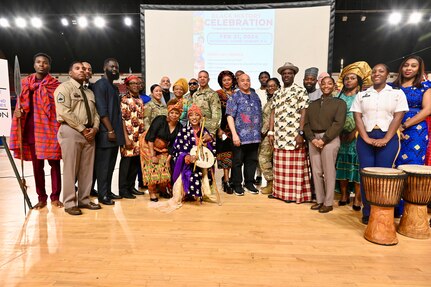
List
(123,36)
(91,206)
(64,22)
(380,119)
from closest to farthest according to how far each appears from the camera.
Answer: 1. (380,119)
2. (91,206)
3. (64,22)
4. (123,36)

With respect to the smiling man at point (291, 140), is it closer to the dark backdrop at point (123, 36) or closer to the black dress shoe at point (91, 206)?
the black dress shoe at point (91, 206)

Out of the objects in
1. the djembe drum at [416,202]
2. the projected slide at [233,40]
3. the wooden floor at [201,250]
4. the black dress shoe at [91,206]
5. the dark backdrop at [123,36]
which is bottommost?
the wooden floor at [201,250]

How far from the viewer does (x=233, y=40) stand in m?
6.07

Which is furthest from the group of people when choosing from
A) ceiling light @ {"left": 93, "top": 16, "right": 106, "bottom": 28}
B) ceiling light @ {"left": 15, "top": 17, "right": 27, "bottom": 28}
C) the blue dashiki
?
ceiling light @ {"left": 15, "top": 17, "right": 27, "bottom": 28}

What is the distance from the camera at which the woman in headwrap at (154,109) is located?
386 centimetres

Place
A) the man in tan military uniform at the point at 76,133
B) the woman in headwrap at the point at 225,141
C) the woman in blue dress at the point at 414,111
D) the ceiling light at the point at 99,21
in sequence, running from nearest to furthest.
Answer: the woman in blue dress at the point at 414,111 < the man in tan military uniform at the point at 76,133 < the woman in headwrap at the point at 225,141 < the ceiling light at the point at 99,21

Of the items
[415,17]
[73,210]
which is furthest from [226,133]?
[415,17]

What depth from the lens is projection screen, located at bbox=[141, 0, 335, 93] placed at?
19.3ft

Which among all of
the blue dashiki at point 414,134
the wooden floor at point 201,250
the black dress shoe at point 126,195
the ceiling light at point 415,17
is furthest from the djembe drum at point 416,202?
the ceiling light at point 415,17

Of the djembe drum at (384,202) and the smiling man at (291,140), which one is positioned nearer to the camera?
the djembe drum at (384,202)

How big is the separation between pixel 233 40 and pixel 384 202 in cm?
459

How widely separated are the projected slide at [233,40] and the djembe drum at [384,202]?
4.03 meters

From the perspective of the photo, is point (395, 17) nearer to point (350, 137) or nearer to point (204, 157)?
point (350, 137)

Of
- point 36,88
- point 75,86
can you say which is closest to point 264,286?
point 75,86
